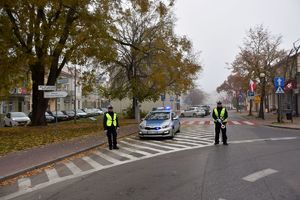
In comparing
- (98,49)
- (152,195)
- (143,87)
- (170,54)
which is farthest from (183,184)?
(143,87)

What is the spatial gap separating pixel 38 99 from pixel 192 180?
66.7 feet

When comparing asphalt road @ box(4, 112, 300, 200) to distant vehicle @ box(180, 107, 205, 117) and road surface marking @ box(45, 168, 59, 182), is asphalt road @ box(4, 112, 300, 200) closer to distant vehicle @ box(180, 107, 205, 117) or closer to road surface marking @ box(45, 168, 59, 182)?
road surface marking @ box(45, 168, 59, 182)

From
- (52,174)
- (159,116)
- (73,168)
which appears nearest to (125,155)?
(73,168)

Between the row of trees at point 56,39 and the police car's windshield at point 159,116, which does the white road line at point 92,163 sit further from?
the row of trees at point 56,39

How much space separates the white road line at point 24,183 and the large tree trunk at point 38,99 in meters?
17.6

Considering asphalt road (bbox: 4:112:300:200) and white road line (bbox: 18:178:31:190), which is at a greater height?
asphalt road (bbox: 4:112:300:200)

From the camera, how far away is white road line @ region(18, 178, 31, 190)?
7.40 m

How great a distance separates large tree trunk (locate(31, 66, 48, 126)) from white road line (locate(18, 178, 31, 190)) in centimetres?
1764

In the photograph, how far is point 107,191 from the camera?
6648 millimetres

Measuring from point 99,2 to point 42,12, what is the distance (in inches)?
158

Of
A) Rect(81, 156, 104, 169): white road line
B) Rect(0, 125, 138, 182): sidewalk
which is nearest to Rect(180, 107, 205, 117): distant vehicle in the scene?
Rect(0, 125, 138, 182): sidewalk

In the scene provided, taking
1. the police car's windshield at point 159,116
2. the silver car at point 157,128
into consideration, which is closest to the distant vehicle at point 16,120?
the police car's windshield at point 159,116

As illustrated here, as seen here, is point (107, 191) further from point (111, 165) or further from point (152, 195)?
point (111, 165)

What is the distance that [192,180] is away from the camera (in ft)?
24.1
